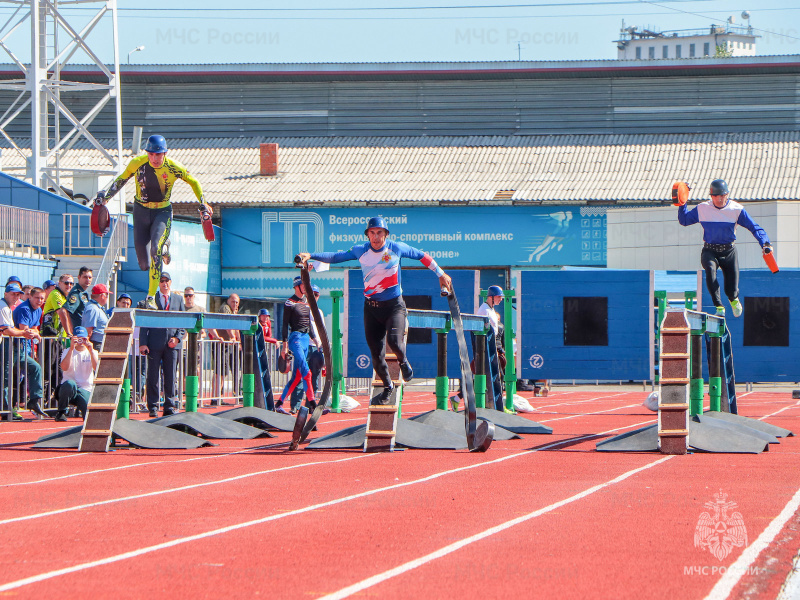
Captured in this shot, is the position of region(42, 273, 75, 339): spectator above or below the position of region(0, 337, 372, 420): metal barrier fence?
above

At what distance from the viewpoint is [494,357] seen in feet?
51.9

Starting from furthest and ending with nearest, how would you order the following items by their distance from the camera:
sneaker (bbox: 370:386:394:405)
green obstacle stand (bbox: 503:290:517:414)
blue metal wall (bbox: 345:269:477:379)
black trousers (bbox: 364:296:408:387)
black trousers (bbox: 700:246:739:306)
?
blue metal wall (bbox: 345:269:477:379), green obstacle stand (bbox: 503:290:517:414), black trousers (bbox: 700:246:739:306), sneaker (bbox: 370:386:394:405), black trousers (bbox: 364:296:408:387)

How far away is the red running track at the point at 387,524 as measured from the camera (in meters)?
5.31

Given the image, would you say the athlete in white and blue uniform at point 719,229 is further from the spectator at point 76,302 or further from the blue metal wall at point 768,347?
the blue metal wall at point 768,347

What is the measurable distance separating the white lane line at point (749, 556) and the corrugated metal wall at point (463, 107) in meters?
33.3

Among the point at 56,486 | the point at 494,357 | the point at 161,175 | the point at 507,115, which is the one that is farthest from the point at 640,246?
the point at 56,486

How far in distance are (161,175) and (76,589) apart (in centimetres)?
665

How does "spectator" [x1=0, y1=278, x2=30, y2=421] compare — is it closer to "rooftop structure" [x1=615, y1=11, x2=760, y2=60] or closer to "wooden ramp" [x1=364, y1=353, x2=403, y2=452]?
"wooden ramp" [x1=364, y1=353, x2=403, y2=452]

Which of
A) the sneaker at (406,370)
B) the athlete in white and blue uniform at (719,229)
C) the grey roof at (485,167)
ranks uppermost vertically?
the grey roof at (485,167)

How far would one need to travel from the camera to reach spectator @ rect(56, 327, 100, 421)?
15703 mm

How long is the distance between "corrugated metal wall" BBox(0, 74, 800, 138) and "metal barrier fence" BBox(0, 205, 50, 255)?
13.0 meters

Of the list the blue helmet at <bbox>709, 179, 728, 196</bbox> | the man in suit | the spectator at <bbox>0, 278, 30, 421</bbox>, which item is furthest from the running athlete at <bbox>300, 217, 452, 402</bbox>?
the spectator at <bbox>0, 278, 30, 421</bbox>

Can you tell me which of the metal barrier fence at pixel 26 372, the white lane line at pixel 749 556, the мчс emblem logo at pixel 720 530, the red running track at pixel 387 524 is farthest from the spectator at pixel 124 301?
the white lane line at pixel 749 556

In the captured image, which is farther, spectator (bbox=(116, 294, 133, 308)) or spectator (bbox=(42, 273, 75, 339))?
spectator (bbox=(42, 273, 75, 339))
